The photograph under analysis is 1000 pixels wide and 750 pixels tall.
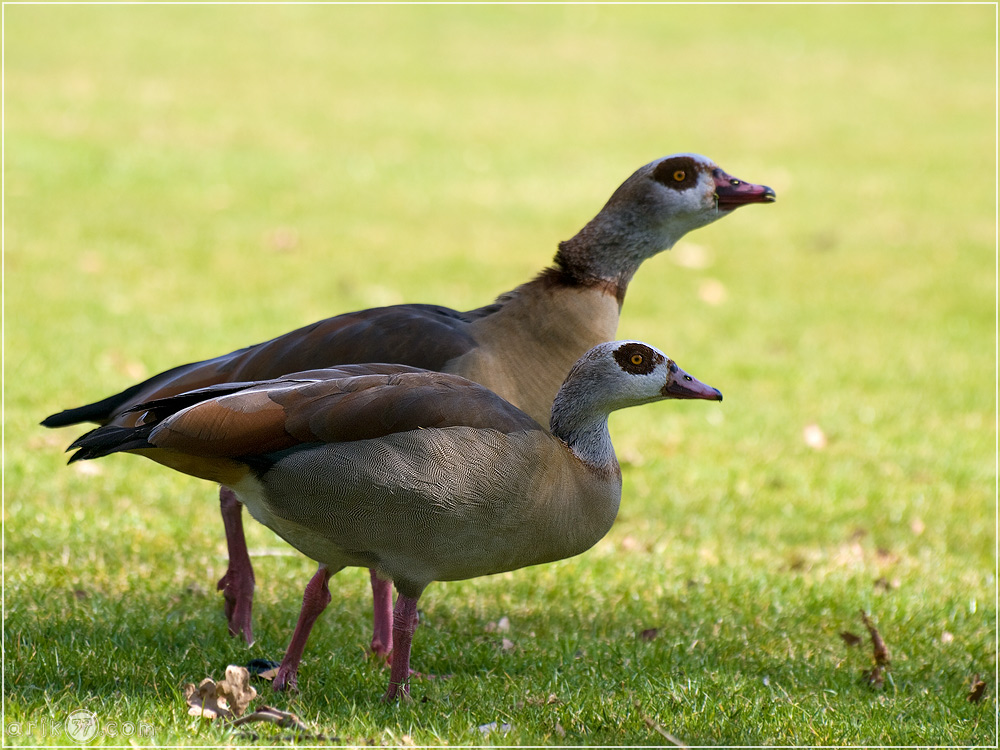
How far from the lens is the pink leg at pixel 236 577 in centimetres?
460

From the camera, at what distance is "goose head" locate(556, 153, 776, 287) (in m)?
4.80

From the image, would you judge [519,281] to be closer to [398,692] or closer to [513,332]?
[513,332]

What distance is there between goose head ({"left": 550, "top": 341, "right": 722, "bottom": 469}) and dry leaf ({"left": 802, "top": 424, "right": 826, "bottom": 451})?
13.9ft

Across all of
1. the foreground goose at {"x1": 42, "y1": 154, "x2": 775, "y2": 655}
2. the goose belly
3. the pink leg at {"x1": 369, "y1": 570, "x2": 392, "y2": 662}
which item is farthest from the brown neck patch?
the pink leg at {"x1": 369, "y1": 570, "x2": 392, "y2": 662}

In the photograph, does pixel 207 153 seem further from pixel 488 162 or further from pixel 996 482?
pixel 996 482

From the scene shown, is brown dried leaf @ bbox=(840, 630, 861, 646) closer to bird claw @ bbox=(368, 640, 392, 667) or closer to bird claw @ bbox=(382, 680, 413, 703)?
bird claw @ bbox=(368, 640, 392, 667)

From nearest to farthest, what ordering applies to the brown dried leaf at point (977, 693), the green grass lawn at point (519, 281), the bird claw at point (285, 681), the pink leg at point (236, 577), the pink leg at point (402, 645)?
the pink leg at point (402, 645), the bird claw at point (285, 681), the green grass lawn at point (519, 281), the brown dried leaf at point (977, 693), the pink leg at point (236, 577)

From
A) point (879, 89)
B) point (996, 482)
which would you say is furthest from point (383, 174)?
point (879, 89)

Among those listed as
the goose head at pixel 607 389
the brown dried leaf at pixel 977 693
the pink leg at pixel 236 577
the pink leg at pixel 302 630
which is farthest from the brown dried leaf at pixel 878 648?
the pink leg at pixel 236 577

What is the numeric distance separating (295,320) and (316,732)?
22.1 feet

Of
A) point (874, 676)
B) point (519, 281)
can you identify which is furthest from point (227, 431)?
point (519, 281)

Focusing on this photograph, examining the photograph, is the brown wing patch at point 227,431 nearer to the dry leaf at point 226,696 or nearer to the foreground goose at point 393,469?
the foreground goose at point 393,469

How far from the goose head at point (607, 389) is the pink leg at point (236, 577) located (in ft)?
4.60

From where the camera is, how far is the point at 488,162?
16641 millimetres
